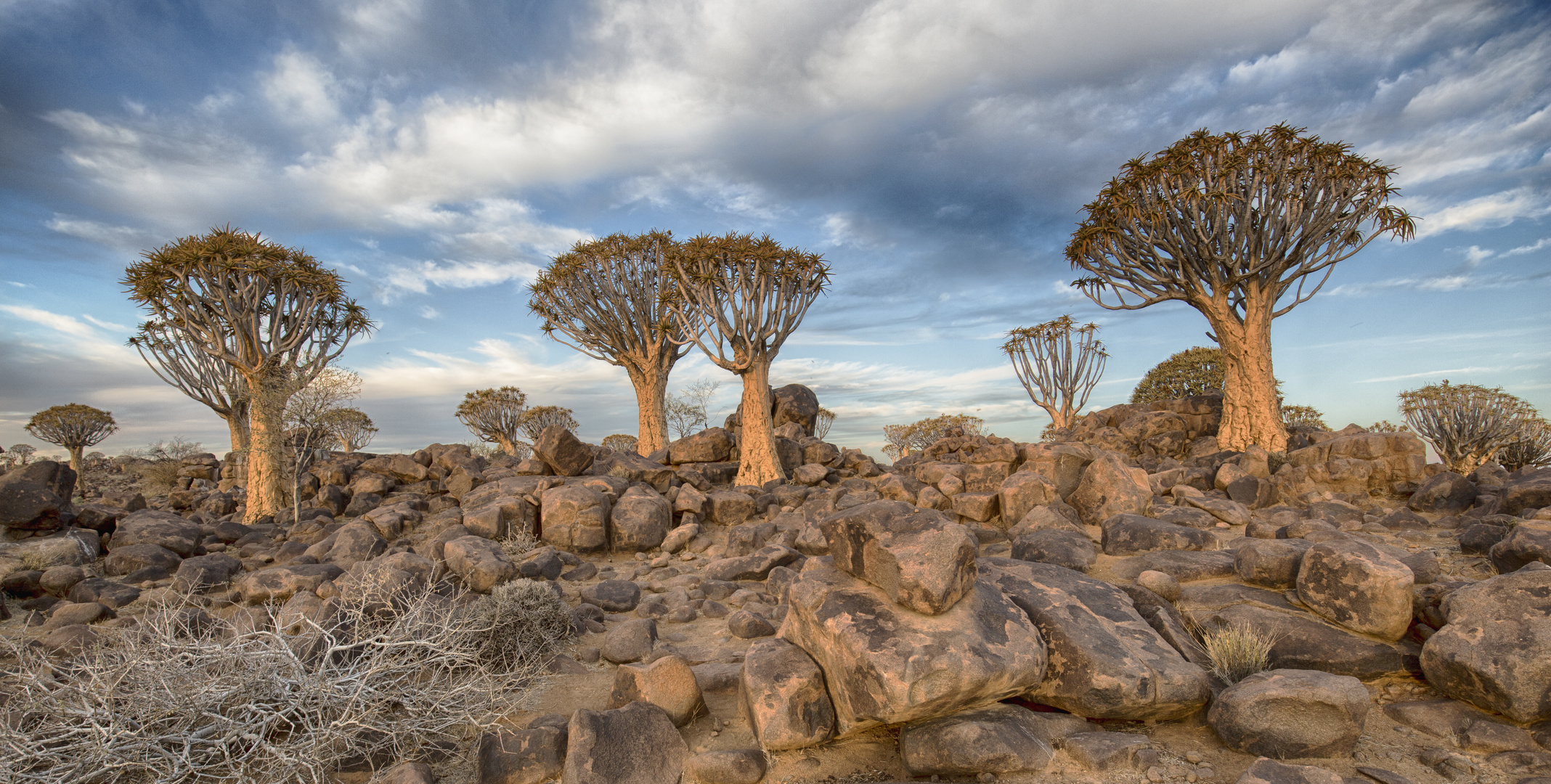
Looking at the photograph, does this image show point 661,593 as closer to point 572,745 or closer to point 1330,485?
point 572,745

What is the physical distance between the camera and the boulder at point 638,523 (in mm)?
12164

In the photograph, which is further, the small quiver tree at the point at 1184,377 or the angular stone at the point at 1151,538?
the small quiver tree at the point at 1184,377

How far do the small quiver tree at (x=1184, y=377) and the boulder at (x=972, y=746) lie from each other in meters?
23.7

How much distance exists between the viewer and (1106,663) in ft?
16.3

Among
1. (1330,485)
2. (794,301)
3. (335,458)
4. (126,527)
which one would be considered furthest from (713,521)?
(335,458)

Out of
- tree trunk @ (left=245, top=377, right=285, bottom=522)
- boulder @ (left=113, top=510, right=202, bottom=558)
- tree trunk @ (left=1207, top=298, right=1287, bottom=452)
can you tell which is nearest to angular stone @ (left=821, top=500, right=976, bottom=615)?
boulder @ (left=113, top=510, right=202, bottom=558)

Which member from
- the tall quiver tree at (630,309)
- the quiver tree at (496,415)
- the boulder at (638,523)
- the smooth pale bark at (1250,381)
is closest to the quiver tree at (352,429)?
the quiver tree at (496,415)

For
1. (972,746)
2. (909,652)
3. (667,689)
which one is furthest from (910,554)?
(667,689)

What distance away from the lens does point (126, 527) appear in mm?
12641

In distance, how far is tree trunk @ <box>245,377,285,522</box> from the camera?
17.3 m

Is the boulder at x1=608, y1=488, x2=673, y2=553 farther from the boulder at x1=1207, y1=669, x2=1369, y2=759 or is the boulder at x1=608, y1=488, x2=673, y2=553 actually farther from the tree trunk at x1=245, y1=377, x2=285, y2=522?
the tree trunk at x1=245, y1=377, x2=285, y2=522

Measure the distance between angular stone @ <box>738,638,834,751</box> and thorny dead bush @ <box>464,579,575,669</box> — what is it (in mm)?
2412

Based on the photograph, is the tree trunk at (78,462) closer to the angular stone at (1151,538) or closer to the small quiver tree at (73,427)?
A: the small quiver tree at (73,427)

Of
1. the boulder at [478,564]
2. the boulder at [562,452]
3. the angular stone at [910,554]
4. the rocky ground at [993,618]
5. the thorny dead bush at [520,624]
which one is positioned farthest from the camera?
the boulder at [562,452]
